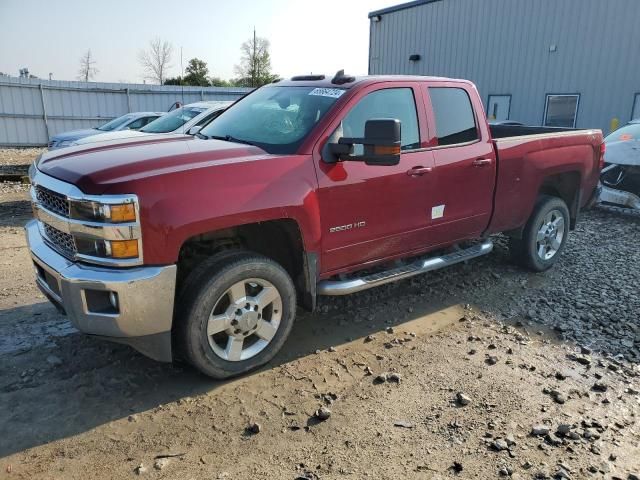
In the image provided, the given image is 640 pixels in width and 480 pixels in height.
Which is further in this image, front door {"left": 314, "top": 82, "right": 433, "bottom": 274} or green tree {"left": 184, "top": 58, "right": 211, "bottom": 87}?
green tree {"left": 184, "top": 58, "right": 211, "bottom": 87}

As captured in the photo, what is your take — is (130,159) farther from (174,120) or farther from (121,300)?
(174,120)

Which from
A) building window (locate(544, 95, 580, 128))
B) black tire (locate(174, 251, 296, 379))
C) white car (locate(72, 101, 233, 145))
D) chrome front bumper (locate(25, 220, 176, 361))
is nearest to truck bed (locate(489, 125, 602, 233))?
black tire (locate(174, 251, 296, 379))

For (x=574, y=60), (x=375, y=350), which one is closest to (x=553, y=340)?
(x=375, y=350)

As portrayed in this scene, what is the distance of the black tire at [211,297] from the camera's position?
319 cm

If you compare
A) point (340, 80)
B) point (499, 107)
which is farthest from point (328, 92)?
point (499, 107)

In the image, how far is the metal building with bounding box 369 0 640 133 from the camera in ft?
45.9

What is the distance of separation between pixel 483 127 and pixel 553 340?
6.66ft

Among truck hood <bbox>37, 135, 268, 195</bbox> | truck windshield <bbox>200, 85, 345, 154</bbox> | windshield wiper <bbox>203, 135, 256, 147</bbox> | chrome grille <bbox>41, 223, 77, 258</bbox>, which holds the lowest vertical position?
chrome grille <bbox>41, 223, 77, 258</bbox>

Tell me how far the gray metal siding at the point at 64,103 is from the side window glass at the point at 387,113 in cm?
2088

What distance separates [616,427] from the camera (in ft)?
10.0

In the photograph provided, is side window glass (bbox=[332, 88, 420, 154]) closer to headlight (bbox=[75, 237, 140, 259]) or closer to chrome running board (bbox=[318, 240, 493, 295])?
chrome running board (bbox=[318, 240, 493, 295])

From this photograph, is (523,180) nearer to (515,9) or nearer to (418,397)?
(418,397)

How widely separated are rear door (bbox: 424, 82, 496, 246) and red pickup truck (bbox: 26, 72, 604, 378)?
0.05 feet

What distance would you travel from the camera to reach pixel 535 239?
5.60m
